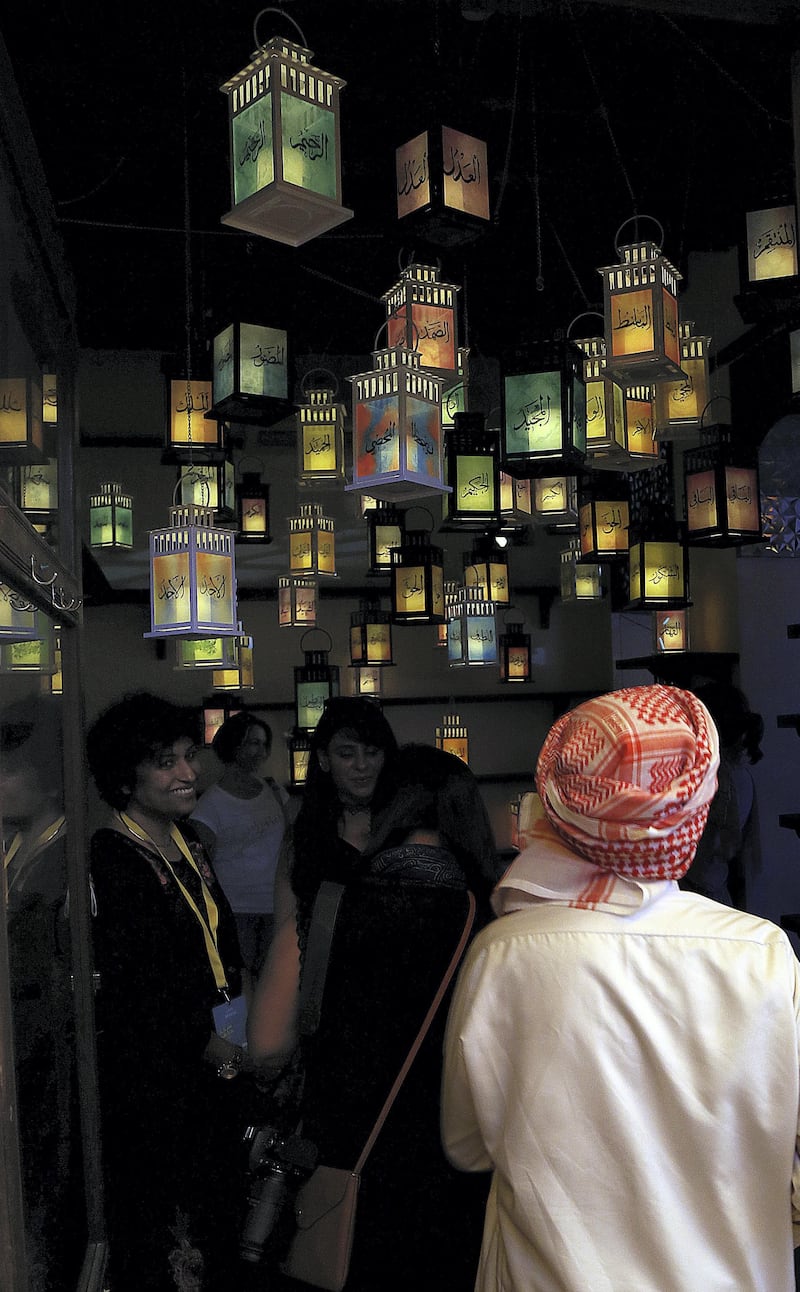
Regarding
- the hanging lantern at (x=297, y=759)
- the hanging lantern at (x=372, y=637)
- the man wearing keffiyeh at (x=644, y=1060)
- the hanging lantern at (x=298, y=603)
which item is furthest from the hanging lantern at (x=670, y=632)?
the man wearing keffiyeh at (x=644, y=1060)

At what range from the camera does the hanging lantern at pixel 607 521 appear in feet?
14.8

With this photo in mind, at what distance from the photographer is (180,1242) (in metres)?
2.51

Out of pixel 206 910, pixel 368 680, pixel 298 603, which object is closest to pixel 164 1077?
pixel 206 910

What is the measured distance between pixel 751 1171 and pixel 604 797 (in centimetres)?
53

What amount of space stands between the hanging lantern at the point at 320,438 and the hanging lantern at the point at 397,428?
1.19 metres

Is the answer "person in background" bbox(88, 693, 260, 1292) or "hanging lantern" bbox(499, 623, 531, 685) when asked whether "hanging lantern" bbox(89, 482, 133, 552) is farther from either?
"person in background" bbox(88, 693, 260, 1292)

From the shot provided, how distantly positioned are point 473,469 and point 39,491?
64.9 inches

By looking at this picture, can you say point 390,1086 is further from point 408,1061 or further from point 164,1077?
point 164,1077

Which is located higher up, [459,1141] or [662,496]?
[662,496]

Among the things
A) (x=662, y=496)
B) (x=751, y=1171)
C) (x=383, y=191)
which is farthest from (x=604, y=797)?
(x=662, y=496)

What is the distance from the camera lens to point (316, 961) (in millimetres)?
1876

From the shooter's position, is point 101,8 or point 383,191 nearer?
point 101,8

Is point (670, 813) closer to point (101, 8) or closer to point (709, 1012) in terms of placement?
point (709, 1012)

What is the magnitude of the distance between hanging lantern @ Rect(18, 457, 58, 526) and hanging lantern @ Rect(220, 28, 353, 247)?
1.90 ft
